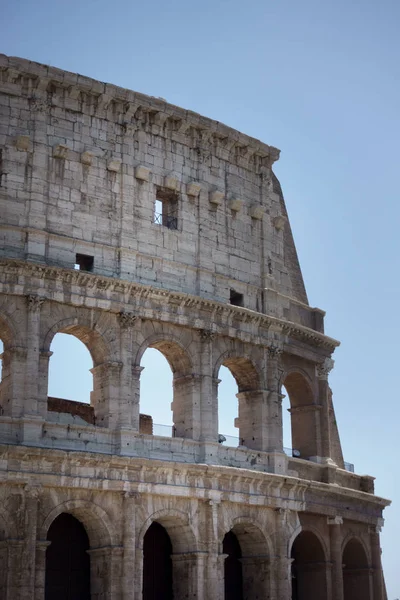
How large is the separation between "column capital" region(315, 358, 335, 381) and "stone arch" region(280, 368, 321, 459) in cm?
55

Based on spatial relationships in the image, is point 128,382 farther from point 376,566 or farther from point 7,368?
point 376,566

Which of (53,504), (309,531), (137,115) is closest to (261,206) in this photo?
(137,115)

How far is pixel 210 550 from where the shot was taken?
30.5 m

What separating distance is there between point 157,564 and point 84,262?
27.0 feet

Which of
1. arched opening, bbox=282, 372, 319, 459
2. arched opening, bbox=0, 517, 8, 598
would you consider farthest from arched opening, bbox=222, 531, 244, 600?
arched opening, bbox=0, 517, 8, 598

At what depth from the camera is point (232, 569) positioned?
33156 millimetres

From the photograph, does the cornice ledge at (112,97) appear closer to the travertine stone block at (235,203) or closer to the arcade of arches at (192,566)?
the travertine stone block at (235,203)

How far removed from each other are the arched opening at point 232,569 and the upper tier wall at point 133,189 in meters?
6.61

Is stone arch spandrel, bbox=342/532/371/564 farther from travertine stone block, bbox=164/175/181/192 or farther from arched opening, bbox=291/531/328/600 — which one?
travertine stone block, bbox=164/175/181/192

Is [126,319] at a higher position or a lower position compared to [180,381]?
higher

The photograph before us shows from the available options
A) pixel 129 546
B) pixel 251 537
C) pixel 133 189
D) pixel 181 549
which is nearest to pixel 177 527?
pixel 181 549

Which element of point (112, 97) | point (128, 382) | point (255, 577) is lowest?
point (255, 577)

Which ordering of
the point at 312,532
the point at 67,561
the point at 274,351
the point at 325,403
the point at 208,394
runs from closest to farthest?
the point at 67,561
the point at 208,394
the point at 312,532
the point at 274,351
the point at 325,403

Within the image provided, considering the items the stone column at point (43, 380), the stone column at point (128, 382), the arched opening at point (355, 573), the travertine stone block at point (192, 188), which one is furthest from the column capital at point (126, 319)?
the arched opening at point (355, 573)
